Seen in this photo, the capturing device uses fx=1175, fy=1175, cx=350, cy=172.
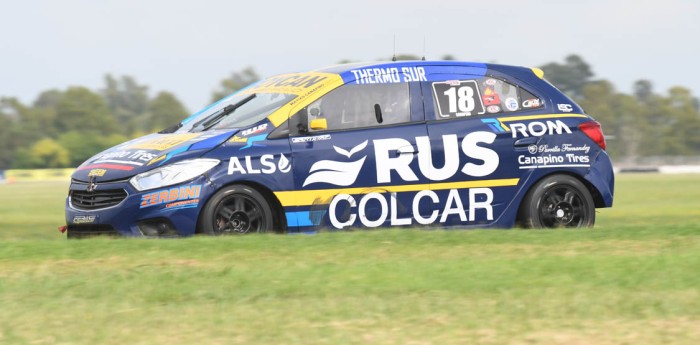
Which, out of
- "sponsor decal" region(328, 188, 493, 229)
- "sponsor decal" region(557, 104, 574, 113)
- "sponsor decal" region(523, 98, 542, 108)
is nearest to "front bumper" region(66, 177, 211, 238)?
"sponsor decal" region(328, 188, 493, 229)

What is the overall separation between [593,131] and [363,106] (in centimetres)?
223

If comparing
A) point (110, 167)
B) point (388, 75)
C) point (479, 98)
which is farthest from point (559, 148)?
point (110, 167)

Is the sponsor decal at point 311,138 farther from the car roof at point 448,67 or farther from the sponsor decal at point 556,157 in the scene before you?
the sponsor decal at point 556,157

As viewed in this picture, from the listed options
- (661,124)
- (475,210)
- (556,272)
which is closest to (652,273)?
(556,272)

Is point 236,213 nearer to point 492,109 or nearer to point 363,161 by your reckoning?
point 363,161

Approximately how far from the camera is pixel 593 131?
1089cm

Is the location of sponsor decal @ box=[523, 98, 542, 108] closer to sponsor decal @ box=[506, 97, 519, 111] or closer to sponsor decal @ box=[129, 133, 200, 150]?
sponsor decal @ box=[506, 97, 519, 111]

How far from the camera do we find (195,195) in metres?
9.41

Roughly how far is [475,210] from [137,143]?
302cm

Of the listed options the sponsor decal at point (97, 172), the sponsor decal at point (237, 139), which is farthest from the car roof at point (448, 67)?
the sponsor decal at point (97, 172)

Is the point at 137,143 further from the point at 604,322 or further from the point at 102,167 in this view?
the point at 604,322

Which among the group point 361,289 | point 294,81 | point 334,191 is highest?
point 294,81

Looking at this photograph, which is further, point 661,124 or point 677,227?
point 661,124

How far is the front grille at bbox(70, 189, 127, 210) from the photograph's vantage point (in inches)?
376
